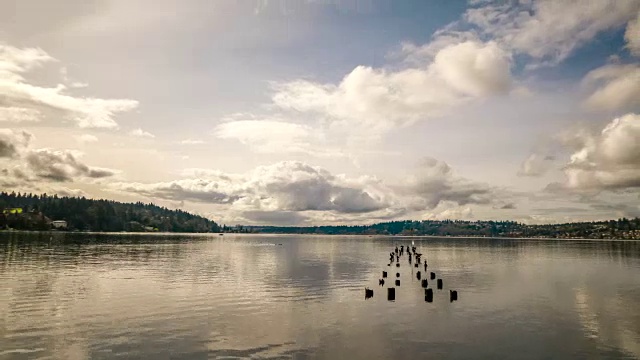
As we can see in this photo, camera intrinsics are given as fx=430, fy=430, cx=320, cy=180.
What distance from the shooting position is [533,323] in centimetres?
3338

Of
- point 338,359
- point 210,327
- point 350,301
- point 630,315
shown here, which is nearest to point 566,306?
point 630,315

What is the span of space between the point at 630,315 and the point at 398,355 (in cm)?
2620

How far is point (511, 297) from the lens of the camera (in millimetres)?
46094

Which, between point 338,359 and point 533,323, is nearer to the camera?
point 338,359

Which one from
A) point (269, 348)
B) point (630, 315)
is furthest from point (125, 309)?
point (630, 315)

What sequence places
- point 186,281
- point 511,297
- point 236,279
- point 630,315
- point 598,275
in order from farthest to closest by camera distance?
1. point 598,275
2. point 236,279
3. point 186,281
4. point 511,297
5. point 630,315

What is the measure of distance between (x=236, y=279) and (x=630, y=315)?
42926mm

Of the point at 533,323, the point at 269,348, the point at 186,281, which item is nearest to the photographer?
the point at 269,348

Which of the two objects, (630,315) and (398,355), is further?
(630,315)

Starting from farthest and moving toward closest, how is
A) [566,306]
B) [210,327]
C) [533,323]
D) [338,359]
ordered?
1. [566,306]
2. [533,323]
3. [210,327]
4. [338,359]

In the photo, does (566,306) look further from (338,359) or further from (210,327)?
(210,327)

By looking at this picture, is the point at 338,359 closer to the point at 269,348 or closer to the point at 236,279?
the point at 269,348

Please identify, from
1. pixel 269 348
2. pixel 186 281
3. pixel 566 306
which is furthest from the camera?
pixel 186 281

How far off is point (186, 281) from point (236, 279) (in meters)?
6.84
